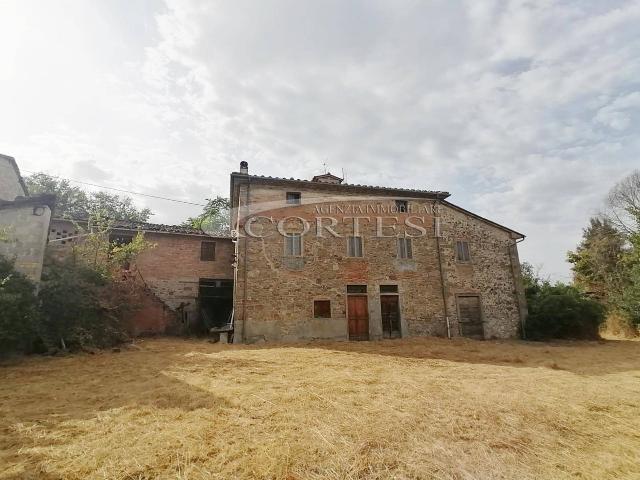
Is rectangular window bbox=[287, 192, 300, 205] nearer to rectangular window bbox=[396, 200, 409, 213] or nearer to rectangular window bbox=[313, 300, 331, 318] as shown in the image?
rectangular window bbox=[313, 300, 331, 318]

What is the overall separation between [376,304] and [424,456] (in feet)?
38.1

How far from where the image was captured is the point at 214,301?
15.9 m

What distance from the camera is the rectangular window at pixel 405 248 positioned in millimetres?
15773

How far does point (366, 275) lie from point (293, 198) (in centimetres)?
487

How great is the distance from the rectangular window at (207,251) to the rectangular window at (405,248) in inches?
355

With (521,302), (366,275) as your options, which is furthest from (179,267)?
(521,302)

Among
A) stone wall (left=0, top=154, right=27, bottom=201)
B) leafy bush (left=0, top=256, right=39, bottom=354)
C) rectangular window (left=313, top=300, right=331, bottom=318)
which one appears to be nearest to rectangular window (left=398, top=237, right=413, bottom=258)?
rectangular window (left=313, top=300, right=331, bottom=318)

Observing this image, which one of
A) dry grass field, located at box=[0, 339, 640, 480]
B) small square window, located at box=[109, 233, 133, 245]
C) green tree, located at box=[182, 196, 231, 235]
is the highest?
green tree, located at box=[182, 196, 231, 235]

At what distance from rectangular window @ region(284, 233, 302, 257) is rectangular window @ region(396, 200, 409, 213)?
532 centimetres

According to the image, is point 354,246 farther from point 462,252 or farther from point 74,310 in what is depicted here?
point 74,310

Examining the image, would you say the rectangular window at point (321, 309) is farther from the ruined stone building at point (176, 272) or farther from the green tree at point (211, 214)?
the green tree at point (211, 214)

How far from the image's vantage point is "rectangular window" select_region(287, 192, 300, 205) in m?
15.0

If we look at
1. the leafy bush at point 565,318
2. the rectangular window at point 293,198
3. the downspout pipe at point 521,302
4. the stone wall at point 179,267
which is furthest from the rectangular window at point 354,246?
the leafy bush at point 565,318

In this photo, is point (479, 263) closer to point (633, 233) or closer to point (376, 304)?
point (376, 304)
